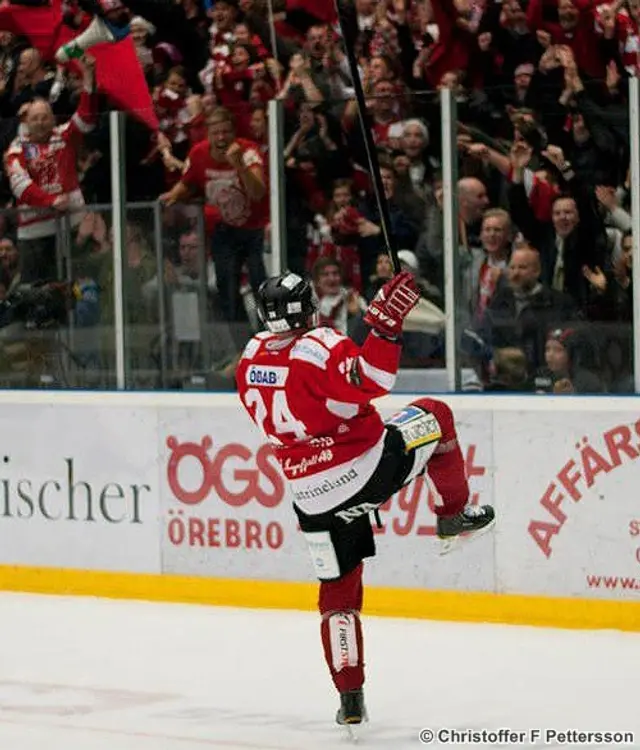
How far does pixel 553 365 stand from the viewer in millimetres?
8078

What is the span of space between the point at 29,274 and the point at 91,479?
1.12 metres

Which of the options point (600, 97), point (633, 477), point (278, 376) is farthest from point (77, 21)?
point (278, 376)

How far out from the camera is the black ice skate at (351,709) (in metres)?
5.88

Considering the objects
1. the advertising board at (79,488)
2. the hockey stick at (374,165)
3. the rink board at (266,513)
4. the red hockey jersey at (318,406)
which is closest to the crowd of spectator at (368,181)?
the rink board at (266,513)

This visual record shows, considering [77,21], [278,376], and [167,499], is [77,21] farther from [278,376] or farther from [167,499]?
[278,376]

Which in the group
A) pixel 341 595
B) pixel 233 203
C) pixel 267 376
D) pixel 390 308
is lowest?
pixel 341 595

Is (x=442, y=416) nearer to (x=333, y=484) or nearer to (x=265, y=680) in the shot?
(x=333, y=484)

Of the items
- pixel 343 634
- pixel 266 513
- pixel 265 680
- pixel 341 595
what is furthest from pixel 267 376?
pixel 266 513

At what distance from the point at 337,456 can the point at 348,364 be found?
388 millimetres

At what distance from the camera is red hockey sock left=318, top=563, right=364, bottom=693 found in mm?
5930

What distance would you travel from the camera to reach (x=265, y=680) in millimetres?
6953

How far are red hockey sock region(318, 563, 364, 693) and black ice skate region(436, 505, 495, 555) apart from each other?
338mm

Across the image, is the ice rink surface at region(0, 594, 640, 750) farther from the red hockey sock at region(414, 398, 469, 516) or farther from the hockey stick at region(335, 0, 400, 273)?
the hockey stick at region(335, 0, 400, 273)

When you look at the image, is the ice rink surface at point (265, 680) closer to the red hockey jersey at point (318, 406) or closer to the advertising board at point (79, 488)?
the advertising board at point (79, 488)
